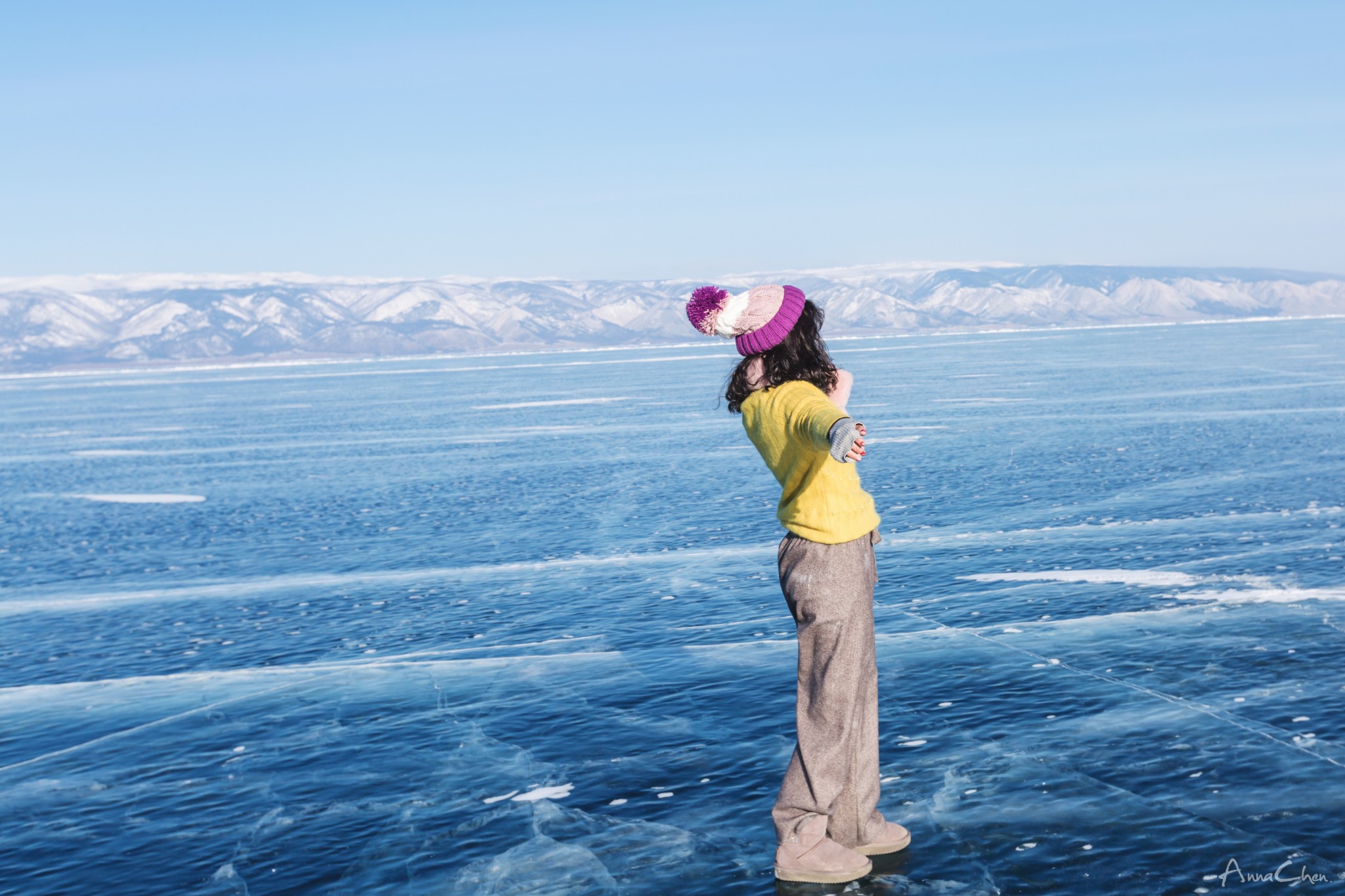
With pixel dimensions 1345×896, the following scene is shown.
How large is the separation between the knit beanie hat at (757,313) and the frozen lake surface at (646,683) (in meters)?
2.71

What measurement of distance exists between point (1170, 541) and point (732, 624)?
6.70 m

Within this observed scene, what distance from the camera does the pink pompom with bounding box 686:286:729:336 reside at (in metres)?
5.40

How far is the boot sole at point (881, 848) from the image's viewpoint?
6.04 m

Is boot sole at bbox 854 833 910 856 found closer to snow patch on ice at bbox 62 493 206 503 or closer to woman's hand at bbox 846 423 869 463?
woman's hand at bbox 846 423 869 463

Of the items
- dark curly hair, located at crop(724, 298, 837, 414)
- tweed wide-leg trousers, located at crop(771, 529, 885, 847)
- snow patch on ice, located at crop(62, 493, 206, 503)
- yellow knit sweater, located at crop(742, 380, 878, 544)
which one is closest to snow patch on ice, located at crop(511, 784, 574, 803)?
tweed wide-leg trousers, located at crop(771, 529, 885, 847)

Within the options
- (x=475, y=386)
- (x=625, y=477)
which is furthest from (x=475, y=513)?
(x=475, y=386)

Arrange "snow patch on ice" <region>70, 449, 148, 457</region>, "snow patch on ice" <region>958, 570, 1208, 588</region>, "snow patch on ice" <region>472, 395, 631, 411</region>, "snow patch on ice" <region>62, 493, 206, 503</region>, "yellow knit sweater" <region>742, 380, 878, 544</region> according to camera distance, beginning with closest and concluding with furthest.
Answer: "yellow knit sweater" <region>742, 380, 878, 544</region> < "snow patch on ice" <region>958, 570, 1208, 588</region> < "snow patch on ice" <region>62, 493, 206, 503</region> < "snow patch on ice" <region>70, 449, 148, 457</region> < "snow patch on ice" <region>472, 395, 631, 411</region>

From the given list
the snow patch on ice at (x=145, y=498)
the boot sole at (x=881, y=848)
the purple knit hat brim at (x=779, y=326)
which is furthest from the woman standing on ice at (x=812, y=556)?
the snow patch on ice at (x=145, y=498)

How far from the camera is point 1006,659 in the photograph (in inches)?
395

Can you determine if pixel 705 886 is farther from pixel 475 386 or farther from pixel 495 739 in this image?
pixel 475 386

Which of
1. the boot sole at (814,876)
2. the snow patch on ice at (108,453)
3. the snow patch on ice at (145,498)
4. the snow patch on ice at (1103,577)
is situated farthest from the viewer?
the snow patch on ice at (108,453)

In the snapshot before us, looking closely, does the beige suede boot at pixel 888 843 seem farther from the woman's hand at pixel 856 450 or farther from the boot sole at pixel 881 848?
the woman's hand at pixel 856 450

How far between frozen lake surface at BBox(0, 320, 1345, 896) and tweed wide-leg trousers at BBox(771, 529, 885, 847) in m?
0.44

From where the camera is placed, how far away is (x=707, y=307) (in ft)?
17.8
